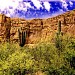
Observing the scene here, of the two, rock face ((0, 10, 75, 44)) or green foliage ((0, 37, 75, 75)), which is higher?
rock face ((0, 10, 75, 44))

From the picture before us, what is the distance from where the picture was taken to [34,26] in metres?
89.2

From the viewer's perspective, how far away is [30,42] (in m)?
86.0

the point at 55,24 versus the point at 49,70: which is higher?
the point at 55,24

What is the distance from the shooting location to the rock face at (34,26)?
86.1 m

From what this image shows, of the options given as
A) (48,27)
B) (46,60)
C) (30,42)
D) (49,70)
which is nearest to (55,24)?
(48,27)

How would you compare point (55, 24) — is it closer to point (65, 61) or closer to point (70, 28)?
point (70, 28)

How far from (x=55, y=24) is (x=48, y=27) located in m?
2.02

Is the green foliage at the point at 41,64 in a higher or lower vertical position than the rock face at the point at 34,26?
lower

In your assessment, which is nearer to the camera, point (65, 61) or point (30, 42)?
point (65, 61)

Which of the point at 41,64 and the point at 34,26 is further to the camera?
the point at 34,26

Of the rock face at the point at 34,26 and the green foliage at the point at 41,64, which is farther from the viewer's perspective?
the rock face at the point at 34,26

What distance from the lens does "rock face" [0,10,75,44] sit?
283 feet

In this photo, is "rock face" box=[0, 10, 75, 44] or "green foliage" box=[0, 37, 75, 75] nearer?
"green foliage" box=[0, 37, 75, 75]

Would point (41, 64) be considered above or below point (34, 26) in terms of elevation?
below
